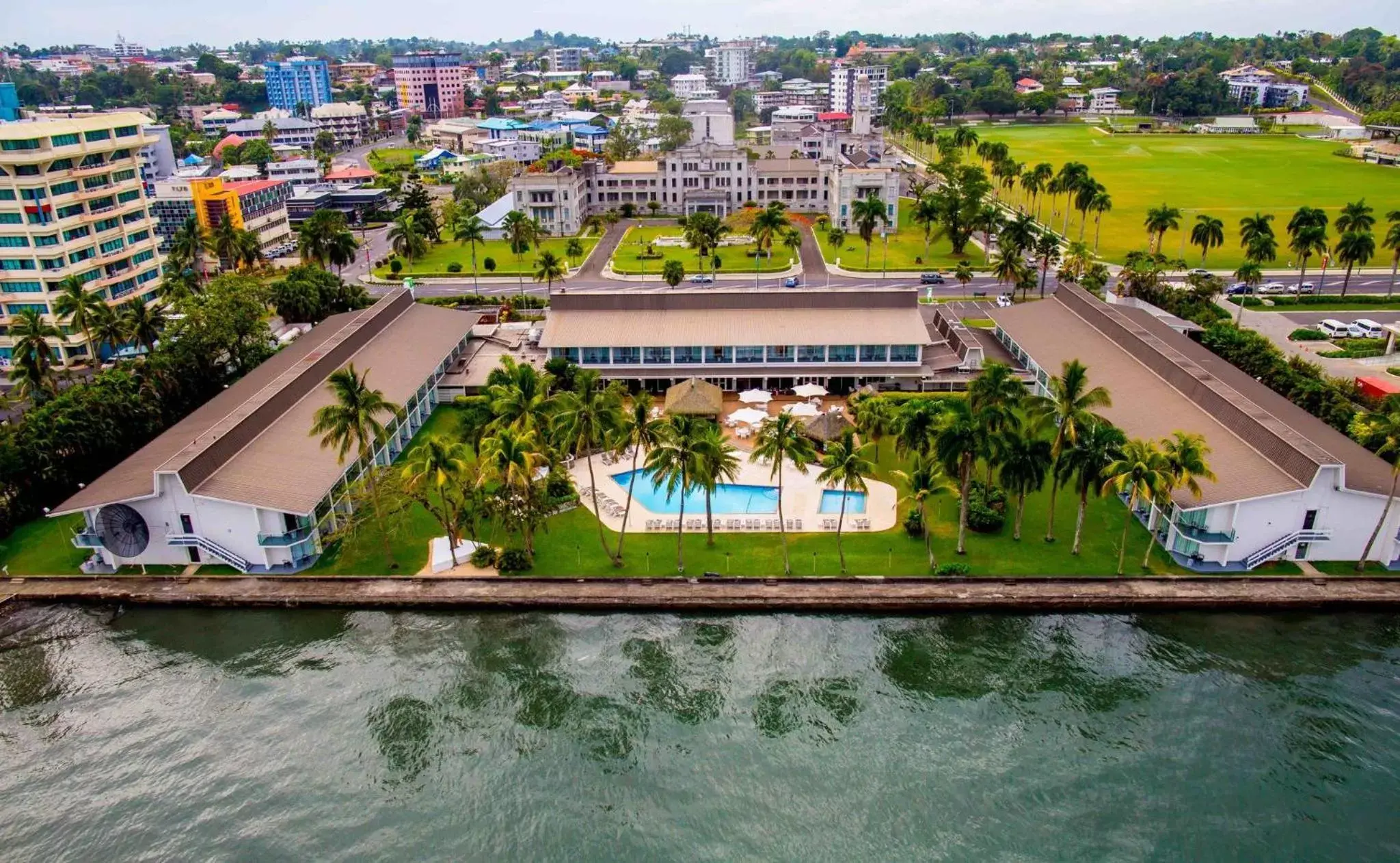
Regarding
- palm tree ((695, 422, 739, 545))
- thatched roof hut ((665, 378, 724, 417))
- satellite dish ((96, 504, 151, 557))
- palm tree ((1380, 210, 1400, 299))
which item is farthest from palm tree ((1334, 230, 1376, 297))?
satellite dish ((96, 504, 151, 557))

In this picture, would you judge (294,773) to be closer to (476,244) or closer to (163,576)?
(163,576)

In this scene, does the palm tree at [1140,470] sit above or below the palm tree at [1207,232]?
below

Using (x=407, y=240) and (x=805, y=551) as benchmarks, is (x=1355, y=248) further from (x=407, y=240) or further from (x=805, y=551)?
(x=407, y=240)

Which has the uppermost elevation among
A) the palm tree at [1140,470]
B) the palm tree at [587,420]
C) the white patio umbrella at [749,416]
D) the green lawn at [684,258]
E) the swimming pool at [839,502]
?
the palm tree at [587,420]

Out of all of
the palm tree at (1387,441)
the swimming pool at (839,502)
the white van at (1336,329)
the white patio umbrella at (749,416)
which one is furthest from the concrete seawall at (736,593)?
the white van at (1336,329)

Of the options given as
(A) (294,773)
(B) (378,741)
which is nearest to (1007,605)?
(B) (378,741)

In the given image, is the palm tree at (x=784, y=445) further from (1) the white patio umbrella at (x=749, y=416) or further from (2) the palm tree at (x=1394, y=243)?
(2) the palm tree at (x=1394, y=243)

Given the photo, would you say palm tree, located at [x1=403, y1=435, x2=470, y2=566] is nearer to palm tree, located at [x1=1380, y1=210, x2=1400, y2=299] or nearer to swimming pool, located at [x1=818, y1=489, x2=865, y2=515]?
swimming pool, located at [x1=818, y1=489, x2=865, y2=515]
